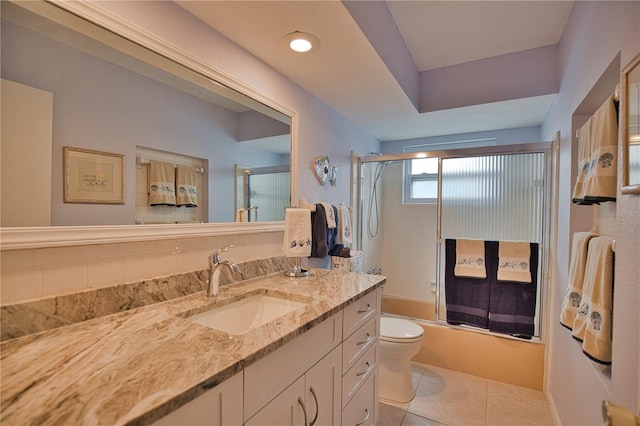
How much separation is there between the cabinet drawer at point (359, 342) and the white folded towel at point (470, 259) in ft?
3.92

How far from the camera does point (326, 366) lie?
112cm

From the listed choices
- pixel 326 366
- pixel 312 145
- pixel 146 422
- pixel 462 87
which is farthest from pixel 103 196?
pixel 462 87

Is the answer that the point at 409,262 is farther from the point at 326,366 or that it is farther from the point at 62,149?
the point at 62,149

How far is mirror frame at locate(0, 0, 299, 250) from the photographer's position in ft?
2.70

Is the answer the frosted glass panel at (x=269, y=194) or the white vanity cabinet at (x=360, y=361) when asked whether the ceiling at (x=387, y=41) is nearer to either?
the frosted glass panel at (x=269, y=194)

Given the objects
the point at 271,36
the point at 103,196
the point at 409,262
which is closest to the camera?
the point at 103,196

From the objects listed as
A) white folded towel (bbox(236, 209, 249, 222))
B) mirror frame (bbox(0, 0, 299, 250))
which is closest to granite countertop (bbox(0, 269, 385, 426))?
mirror frame (bbox(0, 0, 299, 250))

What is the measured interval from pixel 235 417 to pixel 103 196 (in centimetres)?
82

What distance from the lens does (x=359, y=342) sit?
1389 mm

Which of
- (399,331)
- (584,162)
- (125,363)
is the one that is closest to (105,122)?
(125,363)

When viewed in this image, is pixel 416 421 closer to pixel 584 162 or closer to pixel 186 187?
pixel 584 162

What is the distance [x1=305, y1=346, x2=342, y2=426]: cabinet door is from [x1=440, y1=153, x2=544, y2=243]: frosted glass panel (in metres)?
1.76

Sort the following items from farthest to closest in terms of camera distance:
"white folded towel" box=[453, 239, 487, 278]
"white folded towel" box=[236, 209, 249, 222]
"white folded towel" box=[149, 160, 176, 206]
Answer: "white folded towel" box=[453, 239, 487, 278] < "white folded towel" box=[236, 209, 249, 222] < "white folded towel" box=[149, 160, 176, 206]

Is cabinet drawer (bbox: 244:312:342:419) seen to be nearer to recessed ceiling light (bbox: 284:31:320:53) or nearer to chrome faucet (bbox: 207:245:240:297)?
chrome faucet (bbox: 207:245:240:297)
